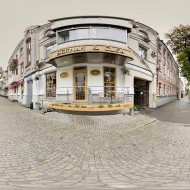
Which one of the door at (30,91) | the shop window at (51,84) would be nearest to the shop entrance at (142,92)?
the shop window at (51,84)

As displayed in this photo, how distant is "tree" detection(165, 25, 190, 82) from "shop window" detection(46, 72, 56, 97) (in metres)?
15.0

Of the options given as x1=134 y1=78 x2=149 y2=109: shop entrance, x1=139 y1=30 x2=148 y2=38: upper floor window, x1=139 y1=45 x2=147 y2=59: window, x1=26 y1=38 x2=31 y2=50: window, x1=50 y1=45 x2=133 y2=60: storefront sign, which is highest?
x1=139 y1=30 x2=148 y2=38: upper floor window

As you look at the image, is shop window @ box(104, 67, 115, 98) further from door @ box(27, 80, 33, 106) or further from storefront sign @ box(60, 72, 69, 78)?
door @ box(27, 80, 33, 106)

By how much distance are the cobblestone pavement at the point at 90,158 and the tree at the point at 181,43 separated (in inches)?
685

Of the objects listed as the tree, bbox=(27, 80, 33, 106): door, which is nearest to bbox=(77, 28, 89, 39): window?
bbox=(27, 80, 33, 106): door

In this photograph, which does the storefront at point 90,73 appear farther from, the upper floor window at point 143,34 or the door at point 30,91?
the door at point 30,91

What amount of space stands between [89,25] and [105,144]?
7915 mm

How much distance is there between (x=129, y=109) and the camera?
38.3 ft

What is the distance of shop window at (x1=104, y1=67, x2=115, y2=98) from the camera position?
38.4ft

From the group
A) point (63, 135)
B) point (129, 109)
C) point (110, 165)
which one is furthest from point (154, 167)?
point (129, 109)

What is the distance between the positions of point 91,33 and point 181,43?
1529 centimetres

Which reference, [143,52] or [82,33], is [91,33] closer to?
[82,33]

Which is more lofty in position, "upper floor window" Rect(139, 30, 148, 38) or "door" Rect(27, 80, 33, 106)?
"upper floor window" Rect(139, 30, 148, 38)

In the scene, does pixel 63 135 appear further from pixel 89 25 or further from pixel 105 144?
pixel 89 25
